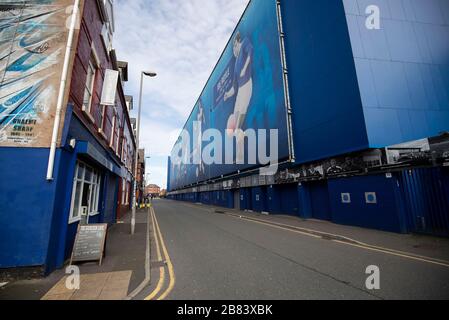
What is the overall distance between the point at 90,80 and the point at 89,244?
670 cm

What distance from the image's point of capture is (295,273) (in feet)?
16.8

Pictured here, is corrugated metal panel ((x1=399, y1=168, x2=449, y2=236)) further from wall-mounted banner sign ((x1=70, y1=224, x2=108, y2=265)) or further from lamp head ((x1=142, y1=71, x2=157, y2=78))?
lamp head ((x1=142, y1=71, x2=157, y2=78))

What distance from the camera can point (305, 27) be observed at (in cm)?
1669

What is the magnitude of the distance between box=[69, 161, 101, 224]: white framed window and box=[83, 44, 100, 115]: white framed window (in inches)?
94.5

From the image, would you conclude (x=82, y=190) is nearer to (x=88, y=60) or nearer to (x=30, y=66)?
(x=30, y=66)

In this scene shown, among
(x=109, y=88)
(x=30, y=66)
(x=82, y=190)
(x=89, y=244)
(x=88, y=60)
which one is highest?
(x=88, y=60)

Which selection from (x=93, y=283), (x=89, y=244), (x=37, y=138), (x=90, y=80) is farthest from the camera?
(x=90, y=80)

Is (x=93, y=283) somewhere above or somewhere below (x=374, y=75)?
below

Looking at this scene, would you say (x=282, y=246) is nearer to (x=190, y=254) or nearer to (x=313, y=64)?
(x=190, y=254)

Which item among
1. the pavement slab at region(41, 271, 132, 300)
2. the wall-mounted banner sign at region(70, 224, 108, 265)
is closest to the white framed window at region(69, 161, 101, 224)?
the wall-mounted banner sign at region(70, 224, 108, 265)

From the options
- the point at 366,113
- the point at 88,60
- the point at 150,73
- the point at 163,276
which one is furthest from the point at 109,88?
the point at 366,113

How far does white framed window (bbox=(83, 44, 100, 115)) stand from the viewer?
8.41m

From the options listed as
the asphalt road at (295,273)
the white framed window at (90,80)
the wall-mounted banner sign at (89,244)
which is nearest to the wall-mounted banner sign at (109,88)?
the white framed window at (90,80)
